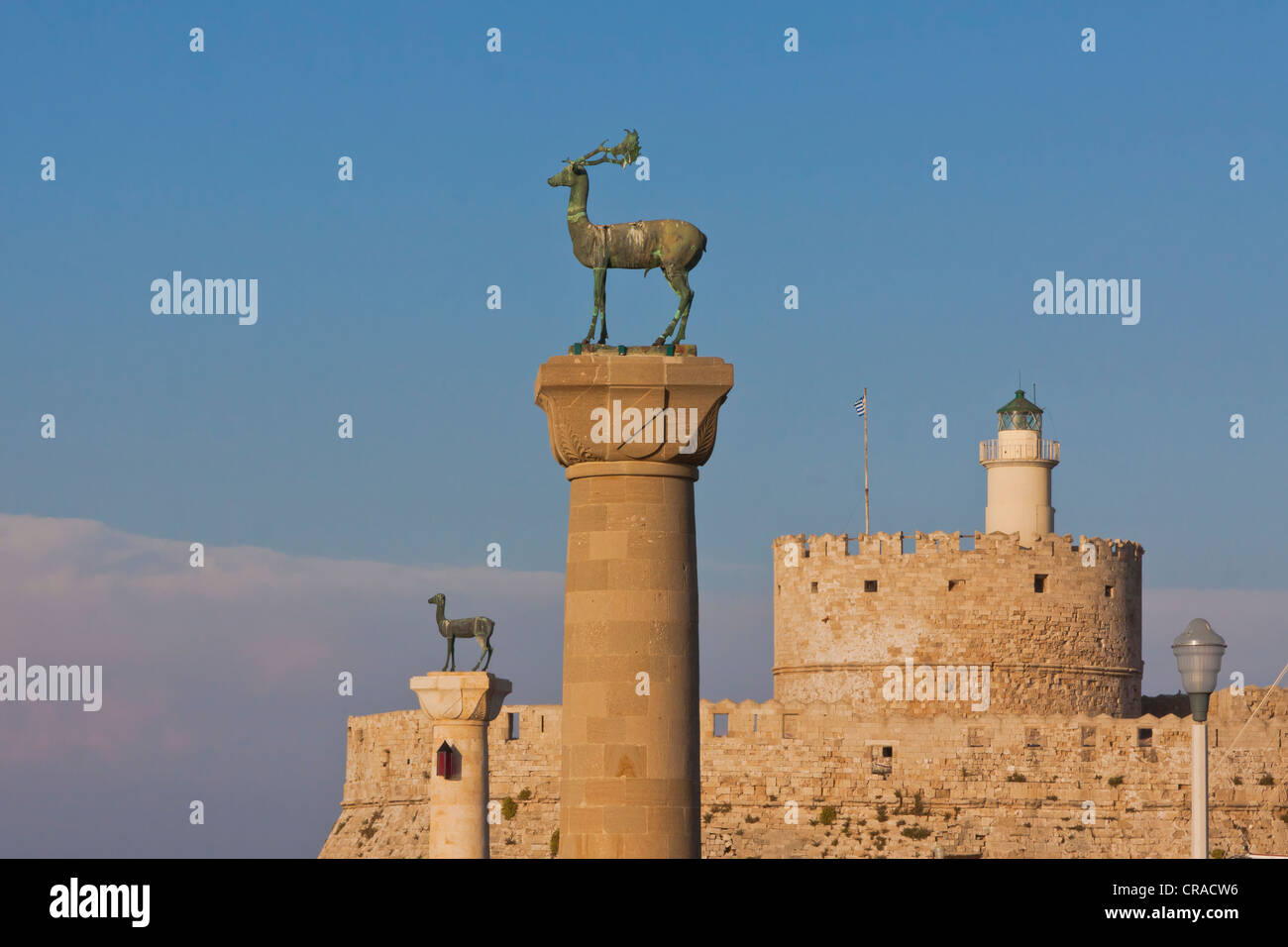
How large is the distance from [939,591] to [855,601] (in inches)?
77.2

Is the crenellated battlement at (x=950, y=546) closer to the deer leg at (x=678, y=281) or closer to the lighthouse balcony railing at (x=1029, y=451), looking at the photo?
the lighthouse balcony railing at (x=1029, y=451)

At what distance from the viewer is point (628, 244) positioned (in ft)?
50.8

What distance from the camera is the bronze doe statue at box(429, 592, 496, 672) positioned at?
95.8ft

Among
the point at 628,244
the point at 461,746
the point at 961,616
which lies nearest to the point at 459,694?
the point at 461,746

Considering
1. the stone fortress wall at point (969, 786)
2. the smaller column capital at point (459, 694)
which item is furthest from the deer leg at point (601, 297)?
the stone fortress wall at point (969, 786)

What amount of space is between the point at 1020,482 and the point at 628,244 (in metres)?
36.7

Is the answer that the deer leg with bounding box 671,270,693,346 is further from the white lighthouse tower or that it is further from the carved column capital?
the white lighthouse tower

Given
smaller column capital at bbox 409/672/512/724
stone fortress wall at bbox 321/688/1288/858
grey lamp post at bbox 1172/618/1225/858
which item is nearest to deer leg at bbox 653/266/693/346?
grey lamp post at bbox 1172/618/1225/858

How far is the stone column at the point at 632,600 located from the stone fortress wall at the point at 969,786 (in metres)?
29.4

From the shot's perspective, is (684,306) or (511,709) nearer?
(684,306)

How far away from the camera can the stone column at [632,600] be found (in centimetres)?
1455

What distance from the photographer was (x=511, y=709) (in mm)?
48469
